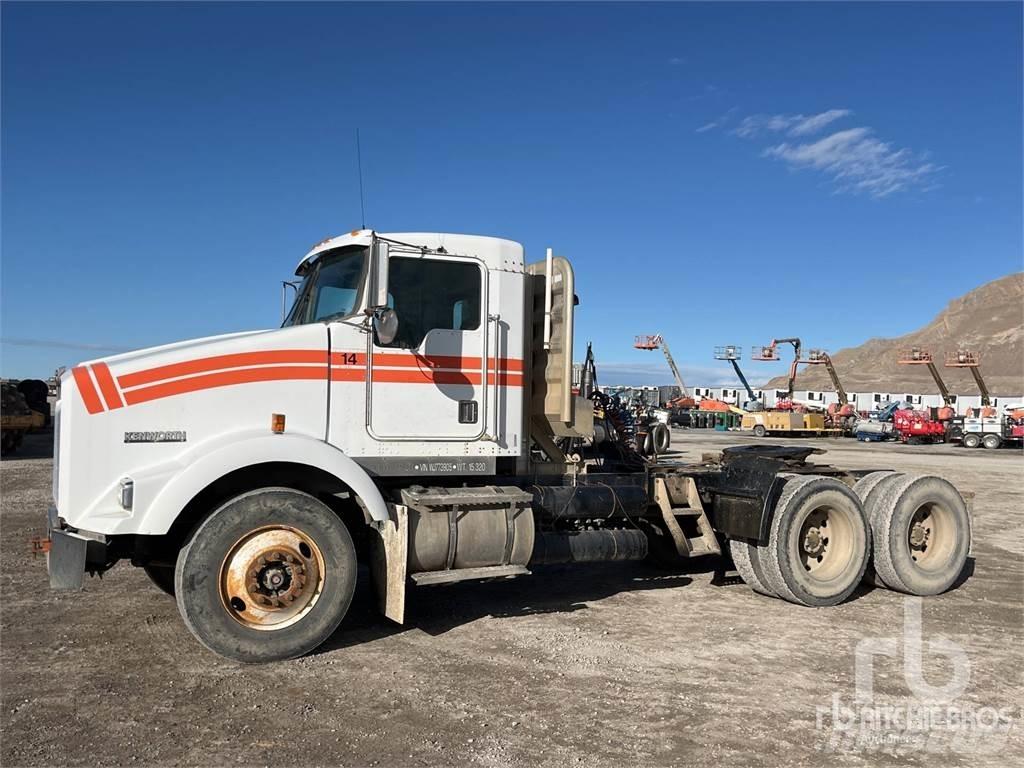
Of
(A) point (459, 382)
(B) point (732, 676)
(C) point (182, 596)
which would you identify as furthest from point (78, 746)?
(B) point (732, 676)

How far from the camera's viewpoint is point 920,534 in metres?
8.42

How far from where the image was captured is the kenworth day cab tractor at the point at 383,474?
18.0ft

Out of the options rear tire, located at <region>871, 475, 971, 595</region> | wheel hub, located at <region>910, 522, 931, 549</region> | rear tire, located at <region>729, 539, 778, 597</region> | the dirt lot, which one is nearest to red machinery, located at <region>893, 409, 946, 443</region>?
rear tire, located at <region>871, 475, 971, 595</region>

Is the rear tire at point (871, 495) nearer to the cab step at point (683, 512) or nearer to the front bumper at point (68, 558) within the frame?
the cab step at point (683, 512)

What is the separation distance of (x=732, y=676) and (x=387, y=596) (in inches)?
98.8

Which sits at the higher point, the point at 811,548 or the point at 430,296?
the point at 430,296

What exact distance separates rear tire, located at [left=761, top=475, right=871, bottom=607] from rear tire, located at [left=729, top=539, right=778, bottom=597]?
10 centimetres

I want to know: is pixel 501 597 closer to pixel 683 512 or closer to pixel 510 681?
pixel 683 512

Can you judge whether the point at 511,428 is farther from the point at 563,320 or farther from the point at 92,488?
the point at 92,488

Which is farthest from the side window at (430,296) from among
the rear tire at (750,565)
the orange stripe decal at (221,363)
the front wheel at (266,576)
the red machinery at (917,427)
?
the red machinery at (917,427)

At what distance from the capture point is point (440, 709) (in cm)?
482

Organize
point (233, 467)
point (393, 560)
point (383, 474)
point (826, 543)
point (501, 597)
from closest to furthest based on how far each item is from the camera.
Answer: point (233, 467) → point (393, 560) → point (383, 474) → point (501, 597) → point (826, 543)

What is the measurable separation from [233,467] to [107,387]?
105cm

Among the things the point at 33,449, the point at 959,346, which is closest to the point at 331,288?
the point at 33,449
